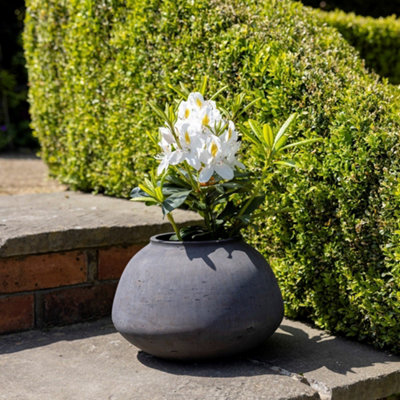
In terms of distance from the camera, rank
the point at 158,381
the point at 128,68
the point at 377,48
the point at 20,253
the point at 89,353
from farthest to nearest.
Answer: the point at 377,48, the point at 128,68, the point at 20,253, the point at 89,353, the point at 158,381

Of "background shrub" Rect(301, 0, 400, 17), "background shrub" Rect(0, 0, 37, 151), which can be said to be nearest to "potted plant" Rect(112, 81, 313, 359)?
"background shrub" Rect(0, 0, 37, 151)

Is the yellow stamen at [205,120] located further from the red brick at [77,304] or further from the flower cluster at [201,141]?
the red brick at [77,304]

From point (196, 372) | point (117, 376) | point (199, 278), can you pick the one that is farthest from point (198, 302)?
point (117, 376)

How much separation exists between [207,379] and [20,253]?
0.95m

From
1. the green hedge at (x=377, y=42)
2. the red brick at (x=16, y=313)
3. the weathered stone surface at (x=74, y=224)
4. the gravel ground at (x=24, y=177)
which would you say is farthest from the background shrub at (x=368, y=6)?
the red brick at (x=16, y=313)

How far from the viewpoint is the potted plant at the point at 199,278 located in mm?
2064

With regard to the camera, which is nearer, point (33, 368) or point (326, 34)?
point (33, 368)

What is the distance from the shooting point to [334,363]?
218 centimetres

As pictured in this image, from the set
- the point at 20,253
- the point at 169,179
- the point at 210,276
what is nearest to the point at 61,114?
the point at 20,253

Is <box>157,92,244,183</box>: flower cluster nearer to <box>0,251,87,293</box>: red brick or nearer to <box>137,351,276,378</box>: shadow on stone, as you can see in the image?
<box>137,351,276,378</box>: shadow on stone

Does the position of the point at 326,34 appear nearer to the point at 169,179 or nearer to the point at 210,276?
the point at 169,179

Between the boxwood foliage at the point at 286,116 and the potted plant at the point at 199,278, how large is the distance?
28 cm

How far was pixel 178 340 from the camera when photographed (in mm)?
2072

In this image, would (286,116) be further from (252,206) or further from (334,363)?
(334,363)
